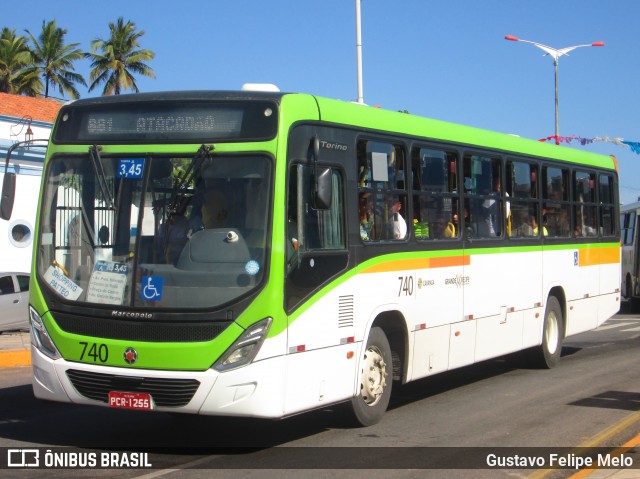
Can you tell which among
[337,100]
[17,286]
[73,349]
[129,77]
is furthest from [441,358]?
[129,77]

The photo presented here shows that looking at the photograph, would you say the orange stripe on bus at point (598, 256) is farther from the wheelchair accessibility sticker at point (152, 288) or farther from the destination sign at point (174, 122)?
the wheelchair accessibility sticker at point (152, 288)

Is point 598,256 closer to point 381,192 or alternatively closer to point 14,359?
point 381,192

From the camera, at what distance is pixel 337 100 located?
9.41 meters

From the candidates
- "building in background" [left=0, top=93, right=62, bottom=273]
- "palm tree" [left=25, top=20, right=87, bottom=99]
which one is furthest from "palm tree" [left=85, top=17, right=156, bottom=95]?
"building in background" [left=0, top=93, right=62, bottom=273]

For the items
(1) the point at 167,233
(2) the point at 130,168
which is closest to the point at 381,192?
(1) the point at 167,233

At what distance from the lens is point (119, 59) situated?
63.1 m

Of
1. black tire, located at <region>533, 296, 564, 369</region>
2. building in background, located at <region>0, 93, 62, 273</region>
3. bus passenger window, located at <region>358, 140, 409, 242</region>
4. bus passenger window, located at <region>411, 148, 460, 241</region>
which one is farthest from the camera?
building in background, located at <region>0, 93, 62, 273</region>

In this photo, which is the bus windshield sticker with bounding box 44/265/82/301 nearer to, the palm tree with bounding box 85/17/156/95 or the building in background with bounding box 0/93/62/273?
the building in background with bounding box 0/93/62/273

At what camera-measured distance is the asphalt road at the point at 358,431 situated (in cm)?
789

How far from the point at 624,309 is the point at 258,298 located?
87.7 ft

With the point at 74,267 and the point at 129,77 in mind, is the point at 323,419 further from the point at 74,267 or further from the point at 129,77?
the point at 129,77

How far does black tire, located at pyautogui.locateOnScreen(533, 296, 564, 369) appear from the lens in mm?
14438

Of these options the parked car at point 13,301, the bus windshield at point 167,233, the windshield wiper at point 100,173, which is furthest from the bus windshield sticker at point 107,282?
the parked car at point 13,301

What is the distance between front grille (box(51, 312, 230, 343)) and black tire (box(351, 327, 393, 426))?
199 centimetres
